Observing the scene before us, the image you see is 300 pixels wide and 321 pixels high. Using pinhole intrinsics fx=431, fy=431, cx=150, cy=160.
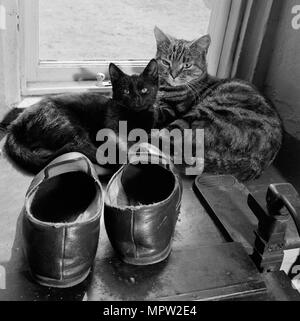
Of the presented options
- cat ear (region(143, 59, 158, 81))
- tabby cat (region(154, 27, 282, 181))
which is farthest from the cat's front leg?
cat ear (region(143, 59, 158, 81))

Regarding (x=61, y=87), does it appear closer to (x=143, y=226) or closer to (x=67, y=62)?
(x=67, y=62)

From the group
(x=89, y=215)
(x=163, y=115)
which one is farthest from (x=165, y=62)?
(x=89, y=215)

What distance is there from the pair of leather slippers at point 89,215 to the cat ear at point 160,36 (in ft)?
2.37

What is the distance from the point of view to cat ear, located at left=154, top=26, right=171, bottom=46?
5.35 feet

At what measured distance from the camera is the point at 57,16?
1.60 metres

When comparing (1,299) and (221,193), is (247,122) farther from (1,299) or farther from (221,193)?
(1,299)

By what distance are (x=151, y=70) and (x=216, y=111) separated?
0.28 m

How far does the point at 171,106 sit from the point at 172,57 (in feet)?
0.61

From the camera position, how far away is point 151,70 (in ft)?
5.06

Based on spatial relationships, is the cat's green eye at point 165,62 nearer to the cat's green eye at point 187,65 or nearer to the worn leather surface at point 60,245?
the cat's green eye at point 187,65

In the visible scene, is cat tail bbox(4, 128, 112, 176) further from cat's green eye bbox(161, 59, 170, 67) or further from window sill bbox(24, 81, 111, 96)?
cat's green eye bbox(161, 59, 170, 67)

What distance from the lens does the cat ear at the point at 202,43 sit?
5.21 ft

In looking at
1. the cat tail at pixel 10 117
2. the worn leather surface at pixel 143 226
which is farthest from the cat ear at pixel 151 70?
the worn leather surface at pixel 143 226
